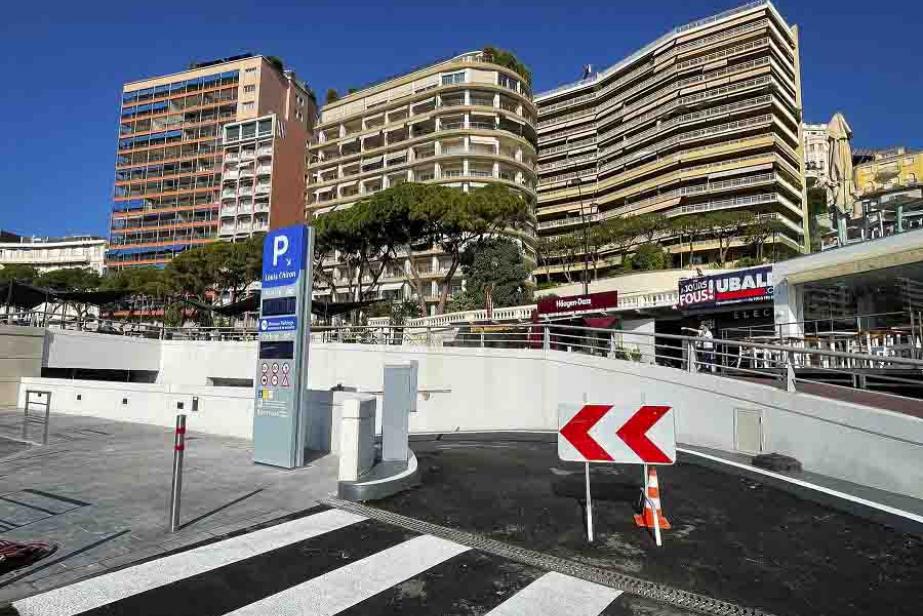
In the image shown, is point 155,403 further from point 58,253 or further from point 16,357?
point 58,253

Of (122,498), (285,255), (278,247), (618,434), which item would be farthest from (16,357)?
(618,434)

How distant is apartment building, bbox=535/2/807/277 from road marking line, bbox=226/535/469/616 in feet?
191

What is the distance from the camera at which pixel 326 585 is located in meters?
3.98

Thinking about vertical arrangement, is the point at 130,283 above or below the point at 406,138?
below

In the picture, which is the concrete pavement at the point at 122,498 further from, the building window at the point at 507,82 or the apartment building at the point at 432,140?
the building window at the point at 507,82

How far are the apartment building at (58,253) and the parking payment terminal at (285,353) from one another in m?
113

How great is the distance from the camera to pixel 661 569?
170 inches

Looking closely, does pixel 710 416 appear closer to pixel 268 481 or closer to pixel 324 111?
pixel 268 481

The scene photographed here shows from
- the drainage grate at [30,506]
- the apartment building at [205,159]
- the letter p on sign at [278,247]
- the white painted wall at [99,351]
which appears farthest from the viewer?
the apartment building at [205,159]

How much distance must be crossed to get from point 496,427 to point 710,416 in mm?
7008

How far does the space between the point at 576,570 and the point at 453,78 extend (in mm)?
69156

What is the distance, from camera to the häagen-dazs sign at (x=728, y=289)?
71.8 feet

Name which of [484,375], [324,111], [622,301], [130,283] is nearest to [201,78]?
[324,111]

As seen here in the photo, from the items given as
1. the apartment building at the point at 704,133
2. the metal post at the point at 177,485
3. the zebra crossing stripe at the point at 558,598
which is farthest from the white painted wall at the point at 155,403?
the apartment building at the point at 704,133
